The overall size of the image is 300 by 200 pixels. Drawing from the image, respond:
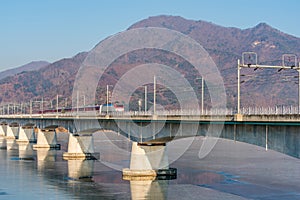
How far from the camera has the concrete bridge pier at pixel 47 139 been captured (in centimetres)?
11169

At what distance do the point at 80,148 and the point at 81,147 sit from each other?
0.47 metres

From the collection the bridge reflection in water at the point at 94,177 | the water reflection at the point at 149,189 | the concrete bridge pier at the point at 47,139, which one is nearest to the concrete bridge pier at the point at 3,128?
the concrete bridge pier at the point at 47,139

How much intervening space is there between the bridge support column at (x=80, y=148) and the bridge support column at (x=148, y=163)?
28.1 metres

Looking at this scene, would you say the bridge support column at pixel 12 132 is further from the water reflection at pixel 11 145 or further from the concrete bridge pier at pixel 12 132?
the water reflection at pixel 11 145

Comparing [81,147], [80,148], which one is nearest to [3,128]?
[81,147]

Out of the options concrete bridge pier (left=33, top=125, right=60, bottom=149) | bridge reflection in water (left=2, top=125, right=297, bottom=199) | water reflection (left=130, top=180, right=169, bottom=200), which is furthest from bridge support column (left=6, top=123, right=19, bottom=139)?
water reflection (left=130, top=180, right=169, bottom=200)

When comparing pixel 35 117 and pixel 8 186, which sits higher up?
pixel 35 117

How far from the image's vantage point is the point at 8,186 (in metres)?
58.2

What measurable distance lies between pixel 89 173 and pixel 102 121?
13.7 meters

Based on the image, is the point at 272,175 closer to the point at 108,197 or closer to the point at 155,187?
the point at 155,187

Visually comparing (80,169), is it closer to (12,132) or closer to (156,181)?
(156,181)

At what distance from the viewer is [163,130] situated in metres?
58.3

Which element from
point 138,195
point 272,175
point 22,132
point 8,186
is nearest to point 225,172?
point 272,175

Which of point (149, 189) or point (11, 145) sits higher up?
point (11, 145)
